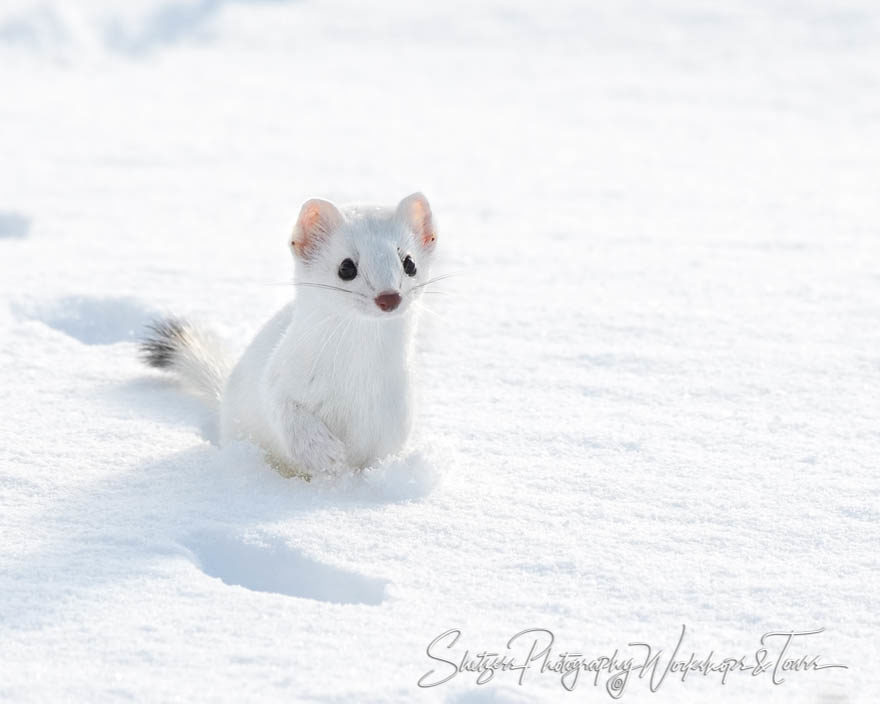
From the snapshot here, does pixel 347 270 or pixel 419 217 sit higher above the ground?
pixel 419 217

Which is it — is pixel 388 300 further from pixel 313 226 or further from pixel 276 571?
pixel 276 571

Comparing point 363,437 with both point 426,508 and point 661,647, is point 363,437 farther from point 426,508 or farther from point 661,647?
point 661,647

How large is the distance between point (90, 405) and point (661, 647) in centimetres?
175

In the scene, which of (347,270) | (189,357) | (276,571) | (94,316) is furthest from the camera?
(94,316)

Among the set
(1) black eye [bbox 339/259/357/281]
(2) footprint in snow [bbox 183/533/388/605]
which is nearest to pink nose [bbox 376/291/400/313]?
(1) black eye [bbox 339/259/357/281]

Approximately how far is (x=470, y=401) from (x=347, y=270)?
0.79 m

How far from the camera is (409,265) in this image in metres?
2.75

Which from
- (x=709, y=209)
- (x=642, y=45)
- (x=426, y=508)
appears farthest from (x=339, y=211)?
(x=642, y=45)

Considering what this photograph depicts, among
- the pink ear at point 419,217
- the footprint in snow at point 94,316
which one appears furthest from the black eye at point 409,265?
the footprint in snow at point 94,316

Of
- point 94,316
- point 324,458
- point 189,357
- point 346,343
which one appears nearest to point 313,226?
point 346,343

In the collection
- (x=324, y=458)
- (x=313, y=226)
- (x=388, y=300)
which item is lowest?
(x=324, y=458)

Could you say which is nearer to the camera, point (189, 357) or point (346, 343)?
point (346, 343)

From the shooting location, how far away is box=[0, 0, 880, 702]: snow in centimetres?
205

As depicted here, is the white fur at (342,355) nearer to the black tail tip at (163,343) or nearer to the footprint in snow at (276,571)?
the footprint in snow at (276,571)
